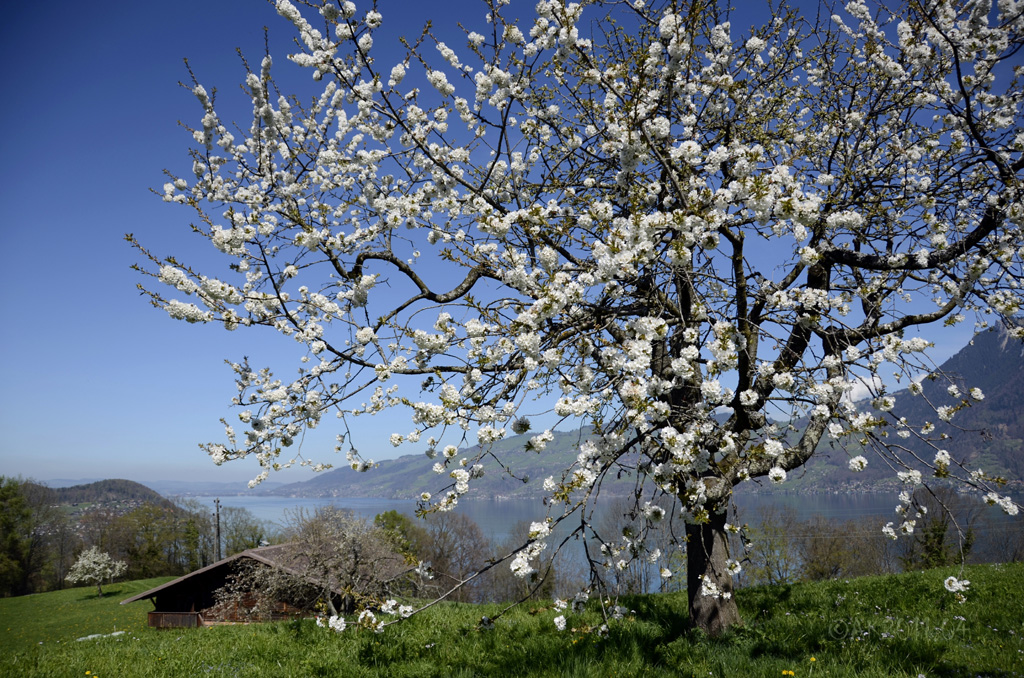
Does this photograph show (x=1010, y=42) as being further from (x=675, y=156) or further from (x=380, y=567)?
(x=380, y=567)

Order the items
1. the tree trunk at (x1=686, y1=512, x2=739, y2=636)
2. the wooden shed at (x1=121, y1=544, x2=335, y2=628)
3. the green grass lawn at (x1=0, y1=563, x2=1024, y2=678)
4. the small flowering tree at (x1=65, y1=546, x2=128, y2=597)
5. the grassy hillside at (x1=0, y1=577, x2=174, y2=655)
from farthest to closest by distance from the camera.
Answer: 1. the small flowering tree at (x1=65, y1=546, x2=128, y2=597)
2. the grassy hillside at (x1=0, y1=577, x2=174, y2=655)
3. the wooden shed at (x1=121, y1=544, x2=335, y2=628)
4. the tree trunk at (x1=686, y1=512, x2=739, y2=636)
5. the green grass lawn at (x1=0, y1=563, x2=1024, y2=678)

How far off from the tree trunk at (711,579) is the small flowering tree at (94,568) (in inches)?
2437

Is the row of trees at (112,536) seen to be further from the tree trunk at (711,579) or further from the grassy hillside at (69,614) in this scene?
the tree trunk at (711,579)

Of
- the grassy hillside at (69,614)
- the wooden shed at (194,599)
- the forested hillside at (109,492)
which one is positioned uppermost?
the forested hillside at (109,492)

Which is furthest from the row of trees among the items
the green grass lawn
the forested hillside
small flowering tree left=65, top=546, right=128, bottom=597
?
the green grass lawn

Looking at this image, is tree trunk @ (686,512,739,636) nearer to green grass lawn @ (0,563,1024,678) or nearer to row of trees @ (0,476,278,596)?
green grass lawn @ (0,563,1024,678)

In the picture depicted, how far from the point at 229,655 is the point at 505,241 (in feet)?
18.6

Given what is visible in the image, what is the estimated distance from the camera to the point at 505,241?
15.5 ft

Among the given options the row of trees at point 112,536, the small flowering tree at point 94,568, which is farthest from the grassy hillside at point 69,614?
the row of trees at point 112,536

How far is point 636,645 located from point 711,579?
1233 mm

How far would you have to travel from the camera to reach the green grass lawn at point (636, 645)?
4.09 meters

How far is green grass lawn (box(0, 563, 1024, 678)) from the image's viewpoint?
13.4ft

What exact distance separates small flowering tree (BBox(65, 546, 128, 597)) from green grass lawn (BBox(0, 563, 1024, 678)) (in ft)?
184

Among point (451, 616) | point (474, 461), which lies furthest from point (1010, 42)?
point (451, 616)
